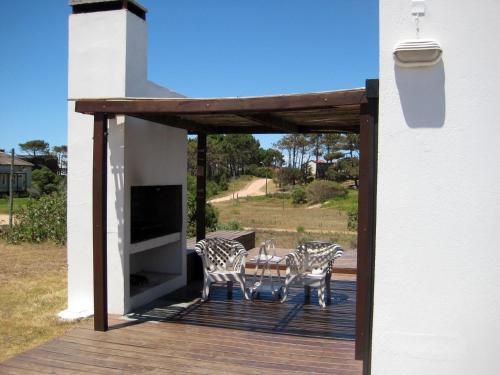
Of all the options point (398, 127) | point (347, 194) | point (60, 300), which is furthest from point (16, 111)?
point (398, 127)

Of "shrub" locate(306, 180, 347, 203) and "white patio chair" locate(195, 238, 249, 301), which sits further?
"shrub" locate(306, 180, 347, 203)

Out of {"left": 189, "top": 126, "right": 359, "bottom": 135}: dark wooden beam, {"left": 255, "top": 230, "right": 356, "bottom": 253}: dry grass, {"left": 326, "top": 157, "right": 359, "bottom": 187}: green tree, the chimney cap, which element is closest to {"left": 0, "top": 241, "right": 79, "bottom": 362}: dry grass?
{"left": 189, "top": 126, "right": 359, "bottom": 135}: dark wooden beam

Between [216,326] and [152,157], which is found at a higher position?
[152,157]

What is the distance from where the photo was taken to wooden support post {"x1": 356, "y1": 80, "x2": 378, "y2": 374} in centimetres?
328

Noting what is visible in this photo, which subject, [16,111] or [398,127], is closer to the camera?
[398,127]

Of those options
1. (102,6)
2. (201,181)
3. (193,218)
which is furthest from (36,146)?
(102,6)

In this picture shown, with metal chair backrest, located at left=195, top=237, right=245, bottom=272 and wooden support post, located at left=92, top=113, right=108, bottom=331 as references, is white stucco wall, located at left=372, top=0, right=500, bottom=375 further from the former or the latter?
metal chair backrest, located at left=195, top=237, right=245, bottom=272

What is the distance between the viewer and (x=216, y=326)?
512cm

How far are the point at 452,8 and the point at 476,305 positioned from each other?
1.68 meters

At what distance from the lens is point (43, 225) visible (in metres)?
11.2

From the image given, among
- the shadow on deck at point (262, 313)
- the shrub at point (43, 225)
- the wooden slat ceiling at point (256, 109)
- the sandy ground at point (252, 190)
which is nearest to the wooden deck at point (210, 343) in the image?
the shadow on deck at point (262, 313)

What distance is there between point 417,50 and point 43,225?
10.2 meters

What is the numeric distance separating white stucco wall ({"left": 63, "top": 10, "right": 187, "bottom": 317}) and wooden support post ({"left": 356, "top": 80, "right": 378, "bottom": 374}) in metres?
2.72

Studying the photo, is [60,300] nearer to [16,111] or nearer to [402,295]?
[402,295]
